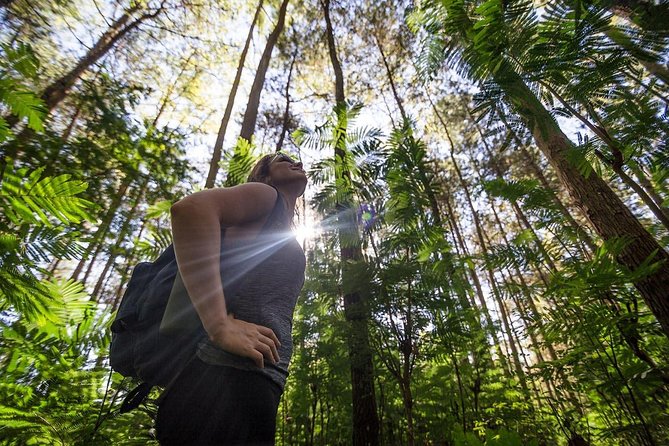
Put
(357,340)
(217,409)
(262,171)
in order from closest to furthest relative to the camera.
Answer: (217,409)
(262,171)
(357,340)

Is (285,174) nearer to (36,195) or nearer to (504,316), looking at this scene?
(36,195)

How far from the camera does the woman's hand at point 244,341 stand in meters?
0.67

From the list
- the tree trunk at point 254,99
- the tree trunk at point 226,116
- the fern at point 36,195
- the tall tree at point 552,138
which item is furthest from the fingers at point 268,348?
the tree trunk at point 254,99

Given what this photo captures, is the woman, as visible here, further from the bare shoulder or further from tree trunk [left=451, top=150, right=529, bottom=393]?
tree trunk [left=451, top=150, right=529, bottom=393]

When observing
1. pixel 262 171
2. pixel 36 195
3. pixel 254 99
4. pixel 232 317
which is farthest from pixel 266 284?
pixel 254 99

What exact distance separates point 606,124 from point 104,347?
13.9 feet

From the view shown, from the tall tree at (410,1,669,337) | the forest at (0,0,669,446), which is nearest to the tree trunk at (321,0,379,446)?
the forest at (0,0,669,446)

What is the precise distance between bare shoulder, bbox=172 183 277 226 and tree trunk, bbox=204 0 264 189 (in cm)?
366

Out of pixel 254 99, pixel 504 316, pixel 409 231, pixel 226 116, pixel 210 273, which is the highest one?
pixel 226 116

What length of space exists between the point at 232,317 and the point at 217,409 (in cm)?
20

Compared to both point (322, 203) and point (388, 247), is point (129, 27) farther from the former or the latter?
point (388, 247)

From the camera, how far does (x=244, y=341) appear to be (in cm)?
68

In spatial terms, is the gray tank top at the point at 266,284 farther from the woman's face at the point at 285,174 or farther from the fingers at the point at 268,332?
the woman's face at the point at 285,174

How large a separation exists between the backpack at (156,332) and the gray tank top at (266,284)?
0.23 feet
